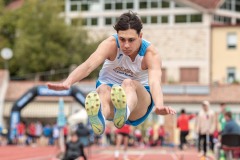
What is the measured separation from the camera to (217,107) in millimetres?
53969

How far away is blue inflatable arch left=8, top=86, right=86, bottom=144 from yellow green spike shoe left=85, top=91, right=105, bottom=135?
2625 cm

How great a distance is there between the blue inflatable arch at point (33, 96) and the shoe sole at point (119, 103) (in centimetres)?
2618

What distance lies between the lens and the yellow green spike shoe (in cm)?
891

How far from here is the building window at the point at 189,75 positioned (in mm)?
60625

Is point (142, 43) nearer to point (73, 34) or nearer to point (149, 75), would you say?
point (149, 75)

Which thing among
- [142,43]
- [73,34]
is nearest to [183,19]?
[73,34]

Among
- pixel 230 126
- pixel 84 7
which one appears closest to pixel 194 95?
pixel 84 7

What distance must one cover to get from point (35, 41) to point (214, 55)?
13802 mm

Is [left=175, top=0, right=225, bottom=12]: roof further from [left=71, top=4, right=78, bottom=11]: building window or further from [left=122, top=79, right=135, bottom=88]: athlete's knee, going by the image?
[left=122, top=79, right=135, bottom=88]: athlete's knee

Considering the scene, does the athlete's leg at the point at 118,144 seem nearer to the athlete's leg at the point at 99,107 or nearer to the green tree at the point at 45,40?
→ the athlete's leg at the point at 99,107

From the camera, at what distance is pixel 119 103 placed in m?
9.07

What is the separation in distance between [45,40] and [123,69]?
4964 cm

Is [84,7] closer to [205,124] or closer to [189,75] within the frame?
[189,75]

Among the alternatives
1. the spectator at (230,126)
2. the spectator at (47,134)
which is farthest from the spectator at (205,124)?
the spectator at (47,134)
